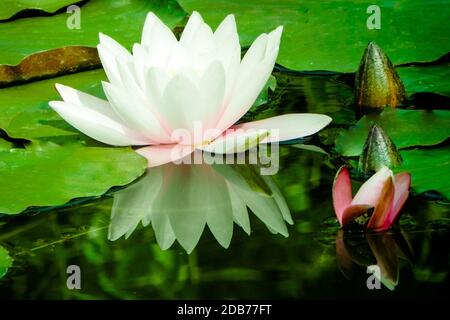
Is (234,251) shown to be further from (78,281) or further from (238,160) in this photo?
(238,160)

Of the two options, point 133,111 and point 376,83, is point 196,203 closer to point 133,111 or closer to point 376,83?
point 133,111

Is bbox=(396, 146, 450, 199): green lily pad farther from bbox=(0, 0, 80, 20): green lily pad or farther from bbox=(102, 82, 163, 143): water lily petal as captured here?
bbox=(0, 0, 80, 20): green lily pad

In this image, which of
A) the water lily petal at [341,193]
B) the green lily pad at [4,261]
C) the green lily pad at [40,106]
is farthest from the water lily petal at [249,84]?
the green lily pad at [4,261]

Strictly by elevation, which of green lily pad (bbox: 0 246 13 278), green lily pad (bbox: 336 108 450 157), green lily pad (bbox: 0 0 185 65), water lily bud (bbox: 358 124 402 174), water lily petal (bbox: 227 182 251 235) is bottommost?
green lily pad (bbox: 0 246 13 278)

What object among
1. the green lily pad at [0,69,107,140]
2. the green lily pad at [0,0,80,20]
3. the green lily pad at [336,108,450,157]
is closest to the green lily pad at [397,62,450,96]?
the green lily pad at [336,108,450,157]

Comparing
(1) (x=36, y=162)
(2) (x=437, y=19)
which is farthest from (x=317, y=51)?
(1) (x=36, y=162)

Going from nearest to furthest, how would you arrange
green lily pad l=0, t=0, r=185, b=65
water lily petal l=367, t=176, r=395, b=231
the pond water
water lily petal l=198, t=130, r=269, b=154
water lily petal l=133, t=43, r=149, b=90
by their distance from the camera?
the pond water
water lily petal l=367, t=176, r=395, b=231
water lily petal l=198, t=130, r=269, b=154
water lily petal l=133, t=43, r=149, b=90
green lily pad l=0, t=0, r=185, b=65
